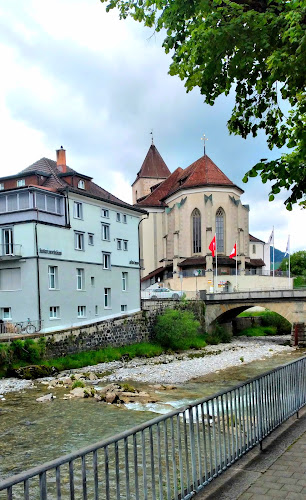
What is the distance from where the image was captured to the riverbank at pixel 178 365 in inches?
1016

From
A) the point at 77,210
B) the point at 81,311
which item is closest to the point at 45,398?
the point at 81,311

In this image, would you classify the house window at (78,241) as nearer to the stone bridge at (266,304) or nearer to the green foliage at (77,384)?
the green foliage at (77,384)

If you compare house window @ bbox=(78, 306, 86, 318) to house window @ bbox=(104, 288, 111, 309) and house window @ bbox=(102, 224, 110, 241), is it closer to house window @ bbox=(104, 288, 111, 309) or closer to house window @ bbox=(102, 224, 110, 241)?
house window @ bbox=(104, 288, 111, 309)

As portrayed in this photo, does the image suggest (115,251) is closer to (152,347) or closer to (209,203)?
(152,347)

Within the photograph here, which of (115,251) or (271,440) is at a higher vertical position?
(115,251)

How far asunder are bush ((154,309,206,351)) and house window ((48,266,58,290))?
1053 centimetres

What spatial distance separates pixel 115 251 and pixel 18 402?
21.8m

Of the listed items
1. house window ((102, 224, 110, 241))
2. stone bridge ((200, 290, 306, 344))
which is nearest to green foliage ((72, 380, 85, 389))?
house window ((102, 224, 110, 241))

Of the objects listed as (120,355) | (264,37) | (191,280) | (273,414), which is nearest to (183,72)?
(264,37)

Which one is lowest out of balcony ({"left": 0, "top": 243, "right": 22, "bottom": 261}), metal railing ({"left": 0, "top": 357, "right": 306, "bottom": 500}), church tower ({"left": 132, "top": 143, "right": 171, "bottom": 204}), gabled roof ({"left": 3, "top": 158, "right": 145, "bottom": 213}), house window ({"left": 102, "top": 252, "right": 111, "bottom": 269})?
metal railing ({"left": 0, "top": 357, "right": 306, "bottom": 500})

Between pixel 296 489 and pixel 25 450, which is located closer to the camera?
pixel 296 489

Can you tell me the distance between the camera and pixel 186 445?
5.58 metres

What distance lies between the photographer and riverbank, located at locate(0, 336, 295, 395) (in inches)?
1016

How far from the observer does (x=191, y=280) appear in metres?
66.2
